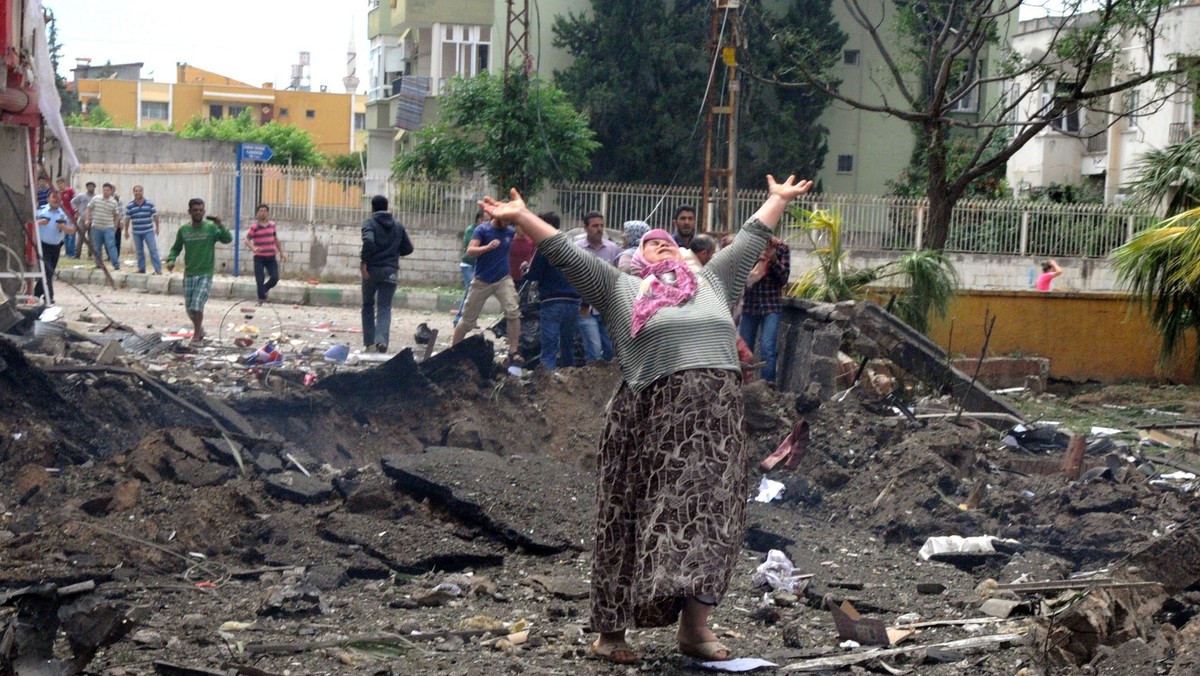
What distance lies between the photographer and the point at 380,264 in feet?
45.6

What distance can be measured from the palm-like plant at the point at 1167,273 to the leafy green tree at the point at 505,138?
14.3m

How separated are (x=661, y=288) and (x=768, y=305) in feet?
21.9

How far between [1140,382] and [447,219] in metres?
14.0

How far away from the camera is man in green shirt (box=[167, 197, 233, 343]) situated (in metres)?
14.3

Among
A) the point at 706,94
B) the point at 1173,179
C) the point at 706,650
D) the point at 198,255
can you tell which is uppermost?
the point at 706,94

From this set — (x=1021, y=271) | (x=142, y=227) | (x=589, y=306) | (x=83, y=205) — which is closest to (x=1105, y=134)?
(x=1021, y=271)

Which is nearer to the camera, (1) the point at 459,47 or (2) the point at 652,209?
(2) the point at 652,209

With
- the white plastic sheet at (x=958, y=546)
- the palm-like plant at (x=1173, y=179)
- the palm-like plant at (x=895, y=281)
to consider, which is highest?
the palm-like plant at (x=1173, y=179)

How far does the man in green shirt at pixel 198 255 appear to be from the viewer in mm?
14344

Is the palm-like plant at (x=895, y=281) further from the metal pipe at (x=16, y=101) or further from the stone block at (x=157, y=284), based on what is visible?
the stone block at (x=157, y=284)

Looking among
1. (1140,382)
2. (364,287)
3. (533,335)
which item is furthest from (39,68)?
(1140,382)

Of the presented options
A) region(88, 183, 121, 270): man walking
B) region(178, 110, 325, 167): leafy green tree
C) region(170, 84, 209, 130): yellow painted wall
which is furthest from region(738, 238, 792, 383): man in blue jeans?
region(170, 84, 209, 130): yellow painted wall

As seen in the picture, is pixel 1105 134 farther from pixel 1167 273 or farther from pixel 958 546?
pixel 958 546

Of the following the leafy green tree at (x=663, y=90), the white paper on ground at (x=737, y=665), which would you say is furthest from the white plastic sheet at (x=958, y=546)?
the leafy green tree at (x=663, y=90)
